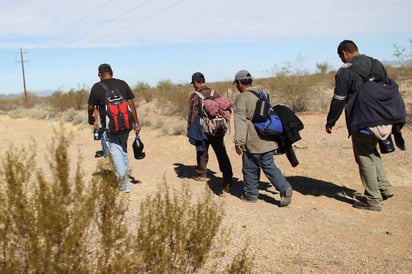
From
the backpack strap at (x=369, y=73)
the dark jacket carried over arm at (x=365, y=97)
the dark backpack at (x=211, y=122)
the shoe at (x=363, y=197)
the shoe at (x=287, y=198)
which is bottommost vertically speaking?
the shoe at (x=363, y=197)

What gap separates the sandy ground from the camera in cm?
416

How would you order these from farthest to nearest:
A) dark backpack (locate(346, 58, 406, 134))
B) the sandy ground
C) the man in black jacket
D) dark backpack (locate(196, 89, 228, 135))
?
dark backpack (locate(196, 89, 228, 135)) < the man in black jacket < dark backpack (locate(346, 58, 406, 134)) < the sandy ground

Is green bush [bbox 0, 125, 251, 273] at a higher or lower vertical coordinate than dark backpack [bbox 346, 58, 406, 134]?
lower

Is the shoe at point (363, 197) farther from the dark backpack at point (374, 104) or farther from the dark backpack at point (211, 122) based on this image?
the dark backpack at point (211, 122)

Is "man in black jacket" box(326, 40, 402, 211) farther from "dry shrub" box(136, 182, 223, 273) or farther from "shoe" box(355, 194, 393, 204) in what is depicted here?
"dry shrub" box(136, 182, 223, 273)

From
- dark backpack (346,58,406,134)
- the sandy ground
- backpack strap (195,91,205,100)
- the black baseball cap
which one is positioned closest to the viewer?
the sandy ground

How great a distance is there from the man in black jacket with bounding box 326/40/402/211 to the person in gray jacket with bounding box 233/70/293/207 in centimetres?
85

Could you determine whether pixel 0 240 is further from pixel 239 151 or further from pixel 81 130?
pixel 81 130

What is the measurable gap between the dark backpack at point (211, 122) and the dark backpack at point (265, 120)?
0.78 meters

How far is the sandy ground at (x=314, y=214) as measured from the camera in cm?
416

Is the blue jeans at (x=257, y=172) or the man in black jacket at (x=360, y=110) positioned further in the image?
the blue jeans at (x=257, y=172)

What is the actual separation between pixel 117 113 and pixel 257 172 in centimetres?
197

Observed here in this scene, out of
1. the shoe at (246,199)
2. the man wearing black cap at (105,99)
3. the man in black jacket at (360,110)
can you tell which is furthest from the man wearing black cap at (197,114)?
the man in black jacket at (360,110)

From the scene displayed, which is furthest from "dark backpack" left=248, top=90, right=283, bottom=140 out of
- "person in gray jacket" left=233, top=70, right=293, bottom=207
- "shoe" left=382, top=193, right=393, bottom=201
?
"shoe" left=382, top=193, right=393, bottom=201
